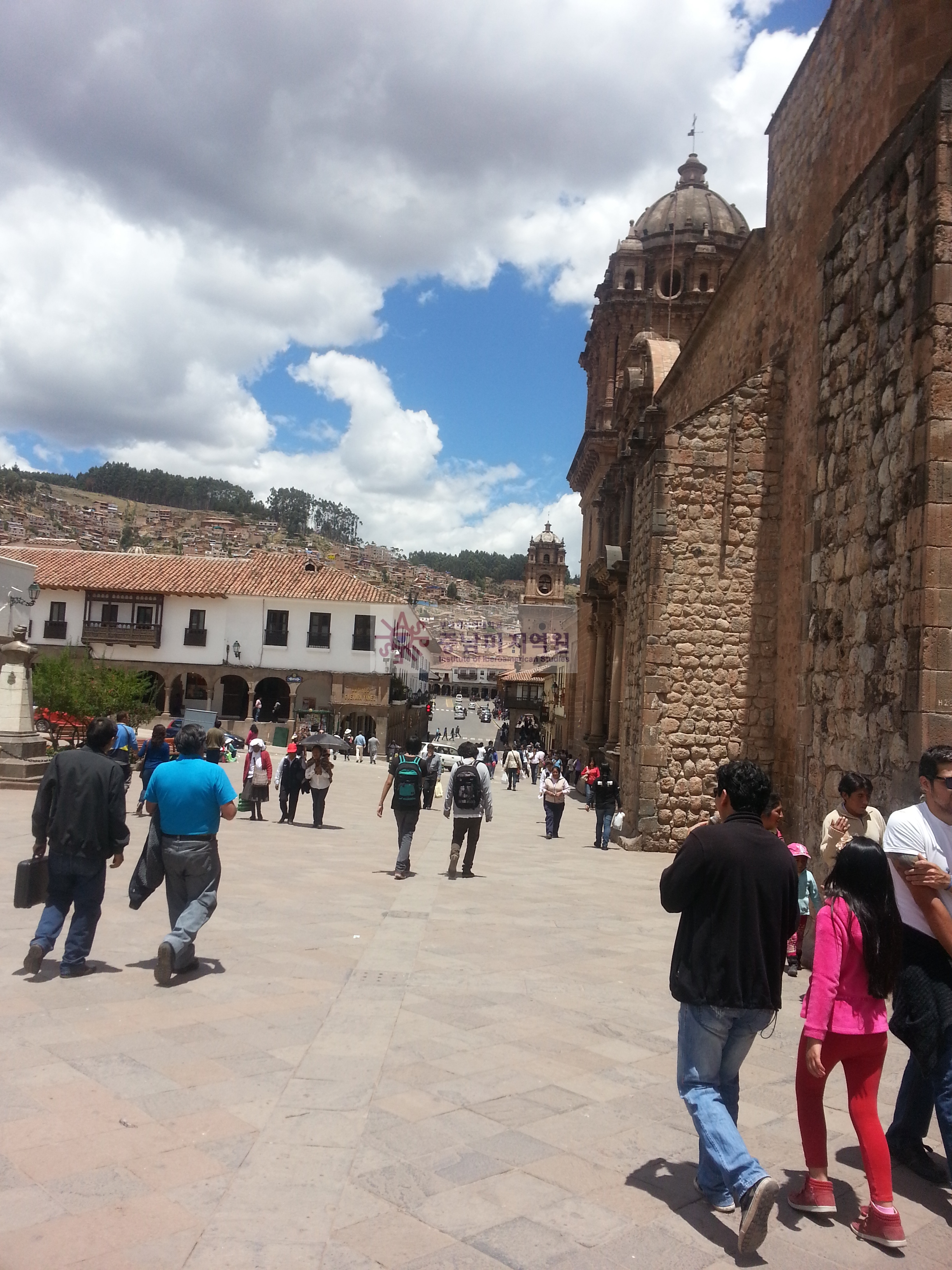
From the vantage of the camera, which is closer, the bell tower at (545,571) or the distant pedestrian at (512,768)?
the distant pedestrian at (512,768)

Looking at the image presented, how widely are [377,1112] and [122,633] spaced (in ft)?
144

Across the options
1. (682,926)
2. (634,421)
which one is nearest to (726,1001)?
(682,926)

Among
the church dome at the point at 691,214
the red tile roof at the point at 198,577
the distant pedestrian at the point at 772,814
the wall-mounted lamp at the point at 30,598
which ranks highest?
the church dome at the point at 691,214

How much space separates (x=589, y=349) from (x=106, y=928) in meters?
36.6

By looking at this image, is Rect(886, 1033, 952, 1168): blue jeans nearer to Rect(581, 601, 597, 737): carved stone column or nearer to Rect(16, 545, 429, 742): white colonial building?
Rect(581, 601, 597, 737): carved stone column

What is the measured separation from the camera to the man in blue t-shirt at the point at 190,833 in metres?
5.92

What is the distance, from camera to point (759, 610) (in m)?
13.1

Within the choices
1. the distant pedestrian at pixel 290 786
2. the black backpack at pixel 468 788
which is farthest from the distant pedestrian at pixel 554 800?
the black backpack at pixel 468 788

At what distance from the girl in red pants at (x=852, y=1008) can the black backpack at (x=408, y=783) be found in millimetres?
7196

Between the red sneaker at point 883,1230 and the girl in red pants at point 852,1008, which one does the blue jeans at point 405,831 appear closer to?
the girl in red pants at point 852,1008

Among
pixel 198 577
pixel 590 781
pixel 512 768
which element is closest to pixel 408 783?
pixel 590 781

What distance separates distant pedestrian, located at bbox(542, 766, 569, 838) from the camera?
1627cm

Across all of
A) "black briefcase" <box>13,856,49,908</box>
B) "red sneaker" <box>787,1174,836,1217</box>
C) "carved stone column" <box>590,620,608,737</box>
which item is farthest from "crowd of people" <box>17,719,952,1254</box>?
"carved stone column" <box>590,620,608,737</box>

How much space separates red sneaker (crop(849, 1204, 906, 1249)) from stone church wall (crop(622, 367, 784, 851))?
1005 cm
